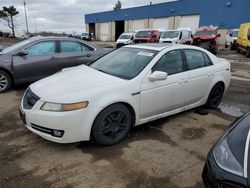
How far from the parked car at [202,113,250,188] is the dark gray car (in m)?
5.61

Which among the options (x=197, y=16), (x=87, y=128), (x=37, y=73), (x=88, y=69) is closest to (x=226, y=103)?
(x=88, y=69)

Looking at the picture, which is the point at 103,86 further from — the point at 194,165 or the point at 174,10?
the point at 174,10

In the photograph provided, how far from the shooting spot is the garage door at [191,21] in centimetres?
3431

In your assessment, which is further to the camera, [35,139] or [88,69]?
[88,69]

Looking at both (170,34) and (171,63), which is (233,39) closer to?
(170,34)

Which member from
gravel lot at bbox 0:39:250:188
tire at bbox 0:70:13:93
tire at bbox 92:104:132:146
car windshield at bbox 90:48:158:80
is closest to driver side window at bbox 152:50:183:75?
car windshield at bbox 90:48:158:80

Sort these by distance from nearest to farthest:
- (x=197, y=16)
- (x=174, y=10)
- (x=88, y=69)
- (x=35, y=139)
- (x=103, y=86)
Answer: (x=103, y=86) < (x=35, y=139) < (x=88, y=69) < (x=197, y=16) < (x=174, y=10)

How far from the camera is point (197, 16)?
34094mm

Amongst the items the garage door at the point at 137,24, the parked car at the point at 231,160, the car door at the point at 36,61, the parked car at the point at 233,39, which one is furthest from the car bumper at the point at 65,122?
the garage door at the point at 137,24

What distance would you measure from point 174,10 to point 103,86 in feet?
119

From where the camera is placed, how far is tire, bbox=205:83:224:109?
211 inches

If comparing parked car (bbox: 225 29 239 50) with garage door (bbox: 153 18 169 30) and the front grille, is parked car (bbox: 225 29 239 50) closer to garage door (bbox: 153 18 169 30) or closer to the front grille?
garage door (bbox: 153 18 169 30)

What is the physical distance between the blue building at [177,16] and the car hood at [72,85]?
29221mm

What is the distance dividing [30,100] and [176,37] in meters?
19.0
